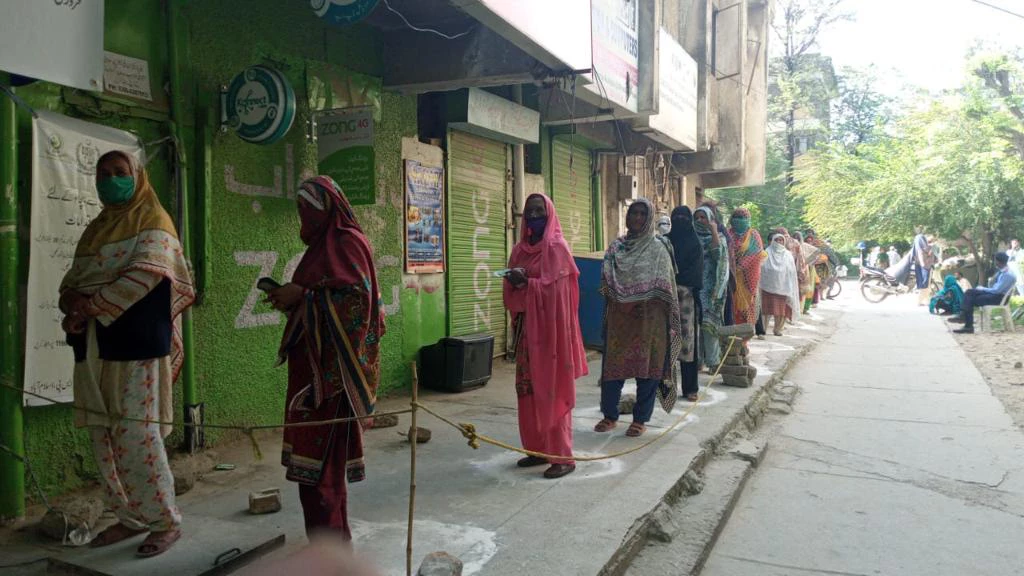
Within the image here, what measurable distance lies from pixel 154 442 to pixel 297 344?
788 mm

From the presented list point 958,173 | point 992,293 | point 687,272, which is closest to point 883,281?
point 958,173

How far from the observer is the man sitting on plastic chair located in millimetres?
13930

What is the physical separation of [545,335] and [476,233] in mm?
4432

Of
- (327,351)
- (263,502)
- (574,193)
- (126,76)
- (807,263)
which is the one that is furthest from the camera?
(807,263)

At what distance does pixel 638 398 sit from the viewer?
18.3 feet

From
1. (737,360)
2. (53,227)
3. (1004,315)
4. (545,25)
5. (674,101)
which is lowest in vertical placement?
(737,360)

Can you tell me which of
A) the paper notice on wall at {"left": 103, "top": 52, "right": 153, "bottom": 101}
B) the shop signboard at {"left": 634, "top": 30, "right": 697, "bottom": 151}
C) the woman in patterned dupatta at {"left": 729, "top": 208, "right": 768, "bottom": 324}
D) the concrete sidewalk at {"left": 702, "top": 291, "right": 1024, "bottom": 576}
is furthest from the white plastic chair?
the paper notice on wall at {"left": 103, "top": 52, "right": 153, "bottom": 101}

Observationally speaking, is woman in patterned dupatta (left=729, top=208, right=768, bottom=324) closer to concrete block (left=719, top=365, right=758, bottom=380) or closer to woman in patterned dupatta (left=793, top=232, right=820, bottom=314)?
concrete block (left=719, top=365, right=758, bottom=380)

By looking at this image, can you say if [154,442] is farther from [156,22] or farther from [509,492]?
[156,22]

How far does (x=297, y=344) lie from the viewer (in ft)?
10.1

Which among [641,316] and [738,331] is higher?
[641,316]

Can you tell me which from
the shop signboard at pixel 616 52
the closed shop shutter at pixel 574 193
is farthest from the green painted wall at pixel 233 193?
the closed shop shutter at pixel 574 193

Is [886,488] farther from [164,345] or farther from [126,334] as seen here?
[126,334]

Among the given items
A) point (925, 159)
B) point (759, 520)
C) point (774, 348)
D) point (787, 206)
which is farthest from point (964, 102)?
point (759, 520)
